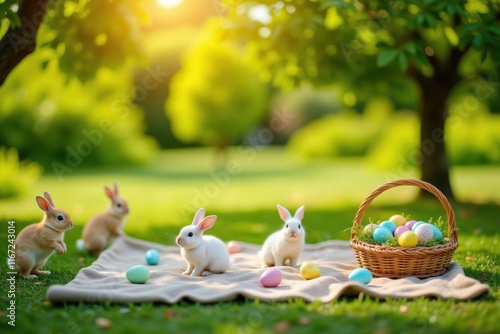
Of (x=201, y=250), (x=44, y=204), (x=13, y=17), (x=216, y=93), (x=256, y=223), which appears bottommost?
(x=256, y=223)

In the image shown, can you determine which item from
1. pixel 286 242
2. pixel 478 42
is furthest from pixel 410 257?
pixel 478 42

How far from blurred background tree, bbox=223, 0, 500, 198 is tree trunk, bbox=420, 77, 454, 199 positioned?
2 cm

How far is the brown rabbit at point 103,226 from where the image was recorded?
18.0ft

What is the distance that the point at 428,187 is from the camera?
13.8ft

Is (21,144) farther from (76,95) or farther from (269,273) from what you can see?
(269,273)

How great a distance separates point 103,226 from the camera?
220 inches

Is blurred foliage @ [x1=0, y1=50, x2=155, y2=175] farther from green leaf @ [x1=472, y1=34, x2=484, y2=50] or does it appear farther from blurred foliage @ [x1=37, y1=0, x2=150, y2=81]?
green leaf @ [x1=472, y1=34, x2=484, y2=50]

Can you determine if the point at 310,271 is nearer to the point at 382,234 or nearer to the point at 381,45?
the point at 382,234

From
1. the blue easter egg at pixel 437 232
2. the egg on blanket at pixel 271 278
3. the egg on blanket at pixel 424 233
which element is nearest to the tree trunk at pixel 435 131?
the blue easter egg at pixel 437 232

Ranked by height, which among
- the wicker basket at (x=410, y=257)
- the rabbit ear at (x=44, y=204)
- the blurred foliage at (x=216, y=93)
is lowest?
the wicker basket at (x=410, y=257)

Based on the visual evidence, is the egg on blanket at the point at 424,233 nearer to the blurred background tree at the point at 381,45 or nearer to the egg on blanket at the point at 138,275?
the blurred background tree at the point at 381,45

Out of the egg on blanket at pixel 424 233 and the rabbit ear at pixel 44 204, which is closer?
the egg on blanket at pixel 424 233

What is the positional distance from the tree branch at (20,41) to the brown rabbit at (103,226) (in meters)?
1.49

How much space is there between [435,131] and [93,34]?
17.2ft
